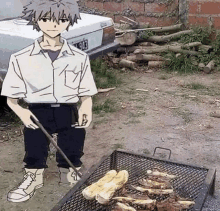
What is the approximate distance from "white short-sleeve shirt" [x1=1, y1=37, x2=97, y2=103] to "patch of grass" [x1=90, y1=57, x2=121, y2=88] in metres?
4.18

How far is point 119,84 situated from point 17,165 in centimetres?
360

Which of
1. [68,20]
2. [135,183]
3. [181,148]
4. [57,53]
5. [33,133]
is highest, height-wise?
[68,20]

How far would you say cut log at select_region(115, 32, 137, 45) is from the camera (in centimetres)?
874

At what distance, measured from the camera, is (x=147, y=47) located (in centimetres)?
897

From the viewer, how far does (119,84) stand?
764cm

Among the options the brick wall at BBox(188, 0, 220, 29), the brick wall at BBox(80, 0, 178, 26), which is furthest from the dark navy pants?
the brick wall at BBox(80, 0, 178, 26)

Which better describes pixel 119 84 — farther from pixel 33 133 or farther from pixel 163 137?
pixel 33 133

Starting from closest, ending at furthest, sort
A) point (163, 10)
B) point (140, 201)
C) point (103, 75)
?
1. point (140, 201)
2. point (103, 75)
3. point (163, 10)

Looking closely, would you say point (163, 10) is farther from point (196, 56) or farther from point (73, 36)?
point (73, 36)

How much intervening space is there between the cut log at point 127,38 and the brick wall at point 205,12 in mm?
1511

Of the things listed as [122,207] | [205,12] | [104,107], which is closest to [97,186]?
[122,207]

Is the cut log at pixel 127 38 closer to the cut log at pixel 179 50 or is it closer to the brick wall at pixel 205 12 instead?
the cut log at pixel 179 50

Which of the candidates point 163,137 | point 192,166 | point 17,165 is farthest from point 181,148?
point 17,165

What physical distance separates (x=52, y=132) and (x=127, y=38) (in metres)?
5.84
